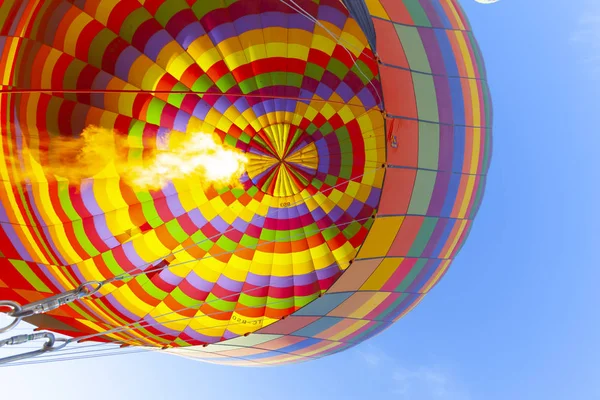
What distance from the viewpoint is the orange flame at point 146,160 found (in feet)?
19.0

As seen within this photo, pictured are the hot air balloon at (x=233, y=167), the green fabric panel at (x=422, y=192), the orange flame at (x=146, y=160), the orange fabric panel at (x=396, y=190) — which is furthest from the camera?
the orange flame at (x=146, y=160)

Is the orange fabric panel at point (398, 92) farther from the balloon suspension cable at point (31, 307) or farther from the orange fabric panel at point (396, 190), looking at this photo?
the balloon suspension cable at point (31, 307)

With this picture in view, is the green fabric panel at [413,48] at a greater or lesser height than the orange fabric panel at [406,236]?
greater

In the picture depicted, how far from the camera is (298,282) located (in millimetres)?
6023

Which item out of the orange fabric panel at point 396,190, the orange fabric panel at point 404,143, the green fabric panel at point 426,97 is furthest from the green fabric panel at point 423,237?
the green fabric panel at point 426,97

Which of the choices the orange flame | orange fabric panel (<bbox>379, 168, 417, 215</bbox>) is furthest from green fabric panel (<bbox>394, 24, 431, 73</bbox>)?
the orange flame

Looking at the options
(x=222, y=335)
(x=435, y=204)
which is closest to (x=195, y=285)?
(x=222, y=335)

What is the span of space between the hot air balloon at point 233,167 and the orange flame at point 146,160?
16 millimetres

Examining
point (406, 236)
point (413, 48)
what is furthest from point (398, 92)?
point (406, 236)

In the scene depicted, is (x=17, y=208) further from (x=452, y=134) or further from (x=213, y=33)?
(x=452, y=134)

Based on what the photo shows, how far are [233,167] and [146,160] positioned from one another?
3.22 ft

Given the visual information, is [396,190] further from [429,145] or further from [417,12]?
[417,12]

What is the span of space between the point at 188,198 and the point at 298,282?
1581 millimetres

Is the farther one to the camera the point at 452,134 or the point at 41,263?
the point at 41,263
